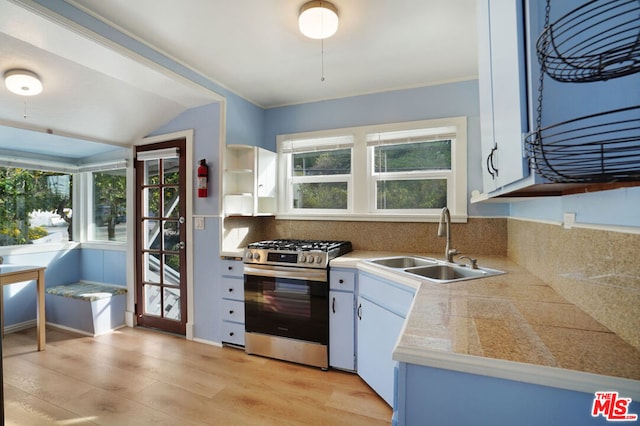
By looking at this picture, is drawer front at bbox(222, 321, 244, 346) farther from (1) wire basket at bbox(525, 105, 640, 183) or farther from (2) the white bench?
(1) wire basket at bbox(525, 105, 640, 183)

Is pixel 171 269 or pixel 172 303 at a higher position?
pixel 171 269

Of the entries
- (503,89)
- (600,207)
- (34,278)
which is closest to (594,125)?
(503,89)

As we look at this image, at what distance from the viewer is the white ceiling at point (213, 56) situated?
180 cm

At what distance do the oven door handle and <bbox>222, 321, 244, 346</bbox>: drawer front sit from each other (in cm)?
54

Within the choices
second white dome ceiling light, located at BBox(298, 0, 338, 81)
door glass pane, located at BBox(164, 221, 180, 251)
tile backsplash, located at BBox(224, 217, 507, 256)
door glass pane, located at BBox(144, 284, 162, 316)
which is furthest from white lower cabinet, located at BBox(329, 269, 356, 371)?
door glass pane, located at BBox(144, 284, 162, 316)

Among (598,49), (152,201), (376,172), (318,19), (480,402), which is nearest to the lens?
(598,49)

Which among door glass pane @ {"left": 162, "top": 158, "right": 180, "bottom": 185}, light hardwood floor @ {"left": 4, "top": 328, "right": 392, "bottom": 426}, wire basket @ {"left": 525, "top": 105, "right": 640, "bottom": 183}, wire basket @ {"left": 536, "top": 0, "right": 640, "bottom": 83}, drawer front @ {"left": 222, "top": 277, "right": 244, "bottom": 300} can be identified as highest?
door glass pane @ {"left": 162, "top": 158, "right": 180, "bottom": 185}

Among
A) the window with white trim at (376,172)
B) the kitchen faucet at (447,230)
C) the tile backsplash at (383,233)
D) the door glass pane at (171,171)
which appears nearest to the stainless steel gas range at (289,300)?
the tile backsplash at (383,233)

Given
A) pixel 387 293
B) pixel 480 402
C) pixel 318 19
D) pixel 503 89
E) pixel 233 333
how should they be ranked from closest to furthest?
1. pixel 480 402
2. pixel 503 89
3. pixel 318 19
4. pixel 387 293
5. pixel 233 333

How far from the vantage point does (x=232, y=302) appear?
2.88 m

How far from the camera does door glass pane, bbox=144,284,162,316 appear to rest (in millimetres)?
3363

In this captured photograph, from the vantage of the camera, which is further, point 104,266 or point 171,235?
point 104,266

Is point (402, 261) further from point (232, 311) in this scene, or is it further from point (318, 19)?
point (318, 19)

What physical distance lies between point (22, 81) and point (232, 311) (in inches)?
95.1
